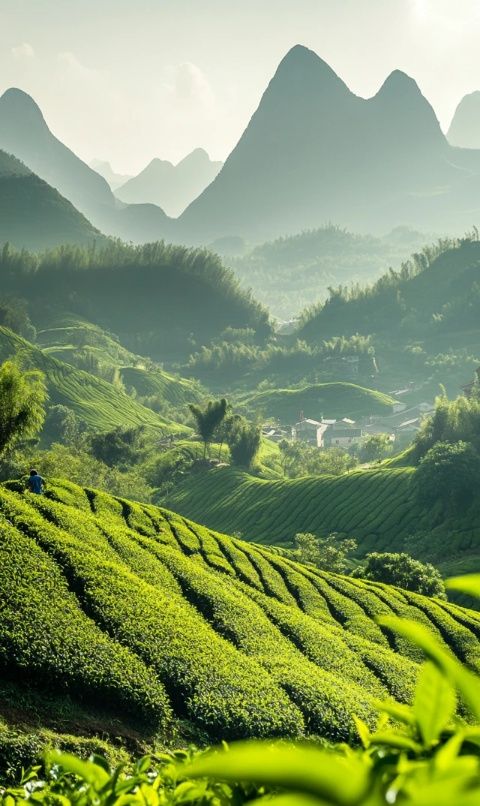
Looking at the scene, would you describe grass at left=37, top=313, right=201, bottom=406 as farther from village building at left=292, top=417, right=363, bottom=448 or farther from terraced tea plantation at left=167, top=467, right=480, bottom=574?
terraced tea plantation at left=167, top=467, right=480, bottom=574

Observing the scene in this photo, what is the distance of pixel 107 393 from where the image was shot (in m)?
126

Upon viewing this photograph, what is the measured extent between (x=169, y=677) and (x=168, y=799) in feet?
38.5

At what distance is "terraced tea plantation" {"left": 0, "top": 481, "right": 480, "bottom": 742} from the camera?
1292 cm

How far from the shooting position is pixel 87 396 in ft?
396

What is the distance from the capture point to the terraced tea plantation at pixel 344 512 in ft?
165

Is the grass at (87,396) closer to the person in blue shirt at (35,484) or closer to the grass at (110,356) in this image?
the grass at (110,356)

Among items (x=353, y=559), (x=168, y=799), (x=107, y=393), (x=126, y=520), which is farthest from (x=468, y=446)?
(x=107, y=393)

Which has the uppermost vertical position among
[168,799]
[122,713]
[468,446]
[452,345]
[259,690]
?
[452,345]

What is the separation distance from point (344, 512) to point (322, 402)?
321 ft

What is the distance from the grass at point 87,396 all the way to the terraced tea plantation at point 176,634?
290 ft

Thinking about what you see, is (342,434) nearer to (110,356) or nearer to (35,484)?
(110,356)

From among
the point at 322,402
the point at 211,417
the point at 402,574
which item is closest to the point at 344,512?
the point at 211,417

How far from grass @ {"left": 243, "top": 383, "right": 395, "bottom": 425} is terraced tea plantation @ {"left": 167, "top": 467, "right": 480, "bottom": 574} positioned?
76.1 m

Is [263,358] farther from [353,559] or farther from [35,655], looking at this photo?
[35,655]
